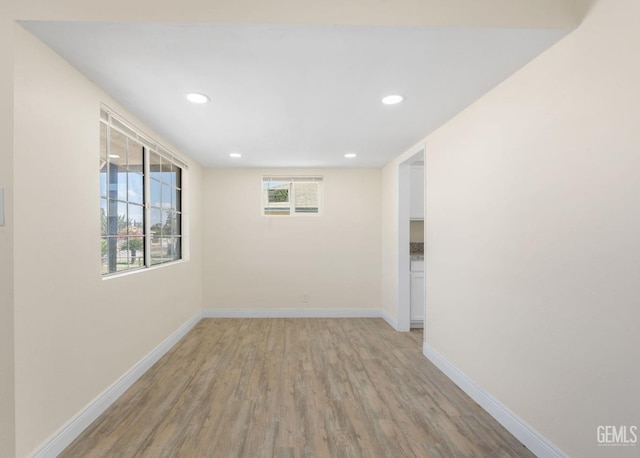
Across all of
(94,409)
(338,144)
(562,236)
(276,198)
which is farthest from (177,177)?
(562,236)

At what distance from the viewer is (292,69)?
6.38ft

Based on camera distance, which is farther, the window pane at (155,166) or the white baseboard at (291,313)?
the white baseboard at (291,313)

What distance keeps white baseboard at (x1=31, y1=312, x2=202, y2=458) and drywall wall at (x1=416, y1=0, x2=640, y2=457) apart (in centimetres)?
280

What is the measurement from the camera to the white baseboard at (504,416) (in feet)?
5.80

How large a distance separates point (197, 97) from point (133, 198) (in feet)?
3.97

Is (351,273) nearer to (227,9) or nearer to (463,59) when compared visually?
(463,59)

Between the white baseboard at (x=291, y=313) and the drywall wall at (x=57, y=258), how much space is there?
230 centimetres

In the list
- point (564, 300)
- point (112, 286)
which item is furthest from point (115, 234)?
point (564, 300)

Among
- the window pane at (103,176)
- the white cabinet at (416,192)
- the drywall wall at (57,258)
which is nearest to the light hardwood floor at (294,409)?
the drywall wall at (57,258)

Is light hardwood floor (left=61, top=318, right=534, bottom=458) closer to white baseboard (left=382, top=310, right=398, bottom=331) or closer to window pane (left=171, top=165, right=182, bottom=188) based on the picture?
white baseboard (left=382, top=310, right=398, bottom=331)

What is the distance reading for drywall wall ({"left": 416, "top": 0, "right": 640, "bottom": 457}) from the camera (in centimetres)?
138

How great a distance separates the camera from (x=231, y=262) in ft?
→ 16.1

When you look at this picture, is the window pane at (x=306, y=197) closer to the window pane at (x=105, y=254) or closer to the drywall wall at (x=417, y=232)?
the drywall wall at (x=417, y=232)

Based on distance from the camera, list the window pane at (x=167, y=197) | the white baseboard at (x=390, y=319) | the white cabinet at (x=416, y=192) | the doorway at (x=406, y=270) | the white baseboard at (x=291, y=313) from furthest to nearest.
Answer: the white baseboard at (x=291, y=313)
the white cabinet at (x=416, y=192)
the white baseboard at (x=390, y=319)
the doorway at (x=406, y=270)
the window pane at (x=167, y=197)
